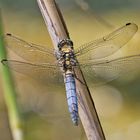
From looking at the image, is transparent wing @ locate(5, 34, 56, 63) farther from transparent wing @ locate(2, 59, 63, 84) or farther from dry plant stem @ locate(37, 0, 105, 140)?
dry plant stem @ locate(37, 0, 105, 140)

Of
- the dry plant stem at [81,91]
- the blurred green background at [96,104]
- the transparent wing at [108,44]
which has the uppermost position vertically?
the blurred green background at [96,104]

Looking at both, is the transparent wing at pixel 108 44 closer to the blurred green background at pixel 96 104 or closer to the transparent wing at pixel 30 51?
the transparent wing at pixel 30 51

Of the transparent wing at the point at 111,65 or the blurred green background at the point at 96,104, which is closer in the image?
the transparent wing at the point at 111,65

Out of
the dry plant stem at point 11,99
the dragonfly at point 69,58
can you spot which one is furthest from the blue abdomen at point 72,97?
the dry plant stem at point 11,99

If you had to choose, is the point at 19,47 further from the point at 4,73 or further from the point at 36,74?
the point at 4,73

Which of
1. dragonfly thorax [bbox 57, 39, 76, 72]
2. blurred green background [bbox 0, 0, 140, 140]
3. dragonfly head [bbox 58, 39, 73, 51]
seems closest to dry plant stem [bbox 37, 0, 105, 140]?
dragonfly head [bbox 58, 39, 73, 51]

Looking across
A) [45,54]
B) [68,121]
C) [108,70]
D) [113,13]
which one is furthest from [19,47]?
[113,13]
